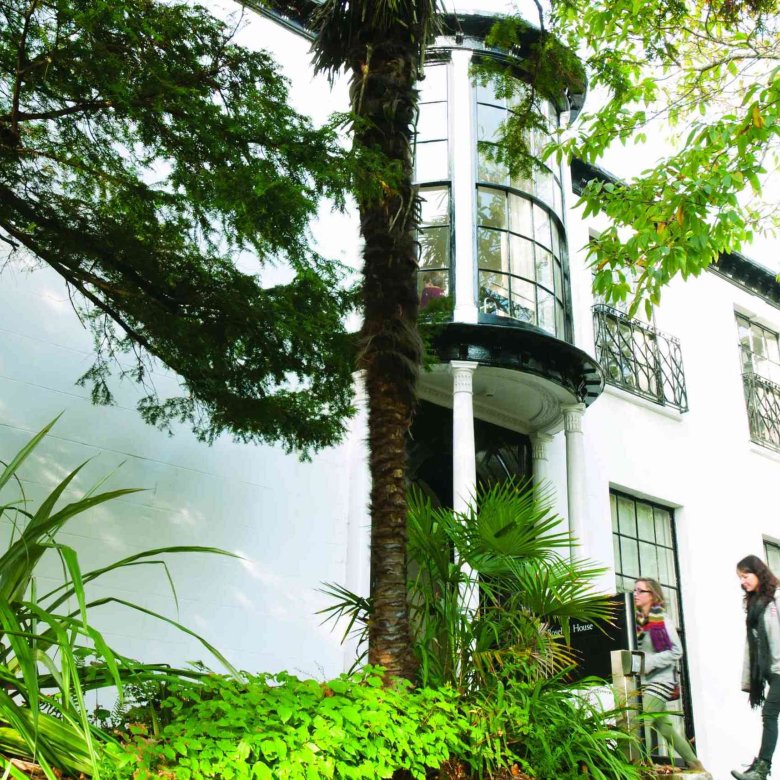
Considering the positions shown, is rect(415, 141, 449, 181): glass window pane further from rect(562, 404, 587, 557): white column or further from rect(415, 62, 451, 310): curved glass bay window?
rect(562, 404, 587, 557): white column

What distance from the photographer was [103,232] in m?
5.45

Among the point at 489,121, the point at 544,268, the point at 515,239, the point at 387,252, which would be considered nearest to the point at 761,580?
the point at 387,252

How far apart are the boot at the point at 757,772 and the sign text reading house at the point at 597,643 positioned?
6.52 ft

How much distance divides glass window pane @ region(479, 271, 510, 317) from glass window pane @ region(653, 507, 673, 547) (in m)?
4.76

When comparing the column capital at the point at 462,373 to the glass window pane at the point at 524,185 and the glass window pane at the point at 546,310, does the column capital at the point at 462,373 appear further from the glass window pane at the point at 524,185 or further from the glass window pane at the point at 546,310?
the glass window pane at the point at 524,185

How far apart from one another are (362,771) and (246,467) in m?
4.75

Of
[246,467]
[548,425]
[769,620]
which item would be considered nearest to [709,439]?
[548,425]

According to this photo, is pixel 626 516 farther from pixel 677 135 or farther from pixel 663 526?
pixel 677 135

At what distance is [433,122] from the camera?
995 cm

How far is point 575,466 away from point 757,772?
3.84 metres

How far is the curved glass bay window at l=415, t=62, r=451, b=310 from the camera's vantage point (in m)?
9.26

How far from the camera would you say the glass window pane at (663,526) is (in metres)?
12.0

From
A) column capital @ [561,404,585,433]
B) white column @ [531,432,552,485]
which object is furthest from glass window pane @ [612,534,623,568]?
column capital @ [561,404,585,433]

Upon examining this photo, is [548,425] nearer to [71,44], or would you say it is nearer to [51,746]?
[71,44]
